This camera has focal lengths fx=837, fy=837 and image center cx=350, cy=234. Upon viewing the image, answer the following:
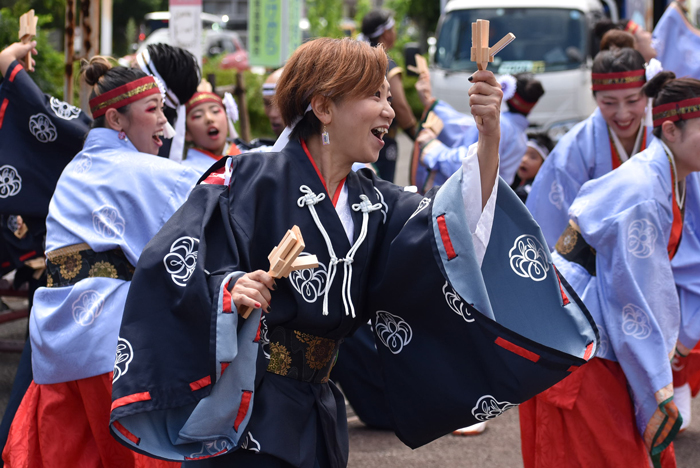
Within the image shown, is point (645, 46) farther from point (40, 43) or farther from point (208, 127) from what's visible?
point (40, 43)

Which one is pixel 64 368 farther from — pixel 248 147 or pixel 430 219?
pixel 248 147

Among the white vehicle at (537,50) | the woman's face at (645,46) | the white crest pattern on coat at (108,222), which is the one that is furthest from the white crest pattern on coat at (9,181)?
the white vehicle at (537,50)

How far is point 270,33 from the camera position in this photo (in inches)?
367

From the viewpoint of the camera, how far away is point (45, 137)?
3.67 meters

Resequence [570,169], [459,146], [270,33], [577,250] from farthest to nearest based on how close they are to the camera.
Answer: [270,33] < [459,146] < [570,169] < [577,250]

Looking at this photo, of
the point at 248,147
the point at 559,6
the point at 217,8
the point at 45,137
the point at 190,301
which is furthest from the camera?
the point at 217,8

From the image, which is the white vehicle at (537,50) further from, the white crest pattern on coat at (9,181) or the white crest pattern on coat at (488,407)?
the white crest pattern on coat at (488,407)

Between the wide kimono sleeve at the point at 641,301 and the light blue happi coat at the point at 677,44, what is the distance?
2.71m

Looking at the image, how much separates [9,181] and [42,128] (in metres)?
0.27

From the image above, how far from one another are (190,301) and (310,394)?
1.42 ft

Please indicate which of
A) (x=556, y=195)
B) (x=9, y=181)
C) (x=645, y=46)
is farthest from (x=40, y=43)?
(x=556, y=195)

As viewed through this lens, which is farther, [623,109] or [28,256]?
[28,256]

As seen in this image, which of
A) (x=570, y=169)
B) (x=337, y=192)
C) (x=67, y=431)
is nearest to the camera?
(x=337, y=192)

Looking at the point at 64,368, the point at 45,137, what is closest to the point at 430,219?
the point at 64,368
